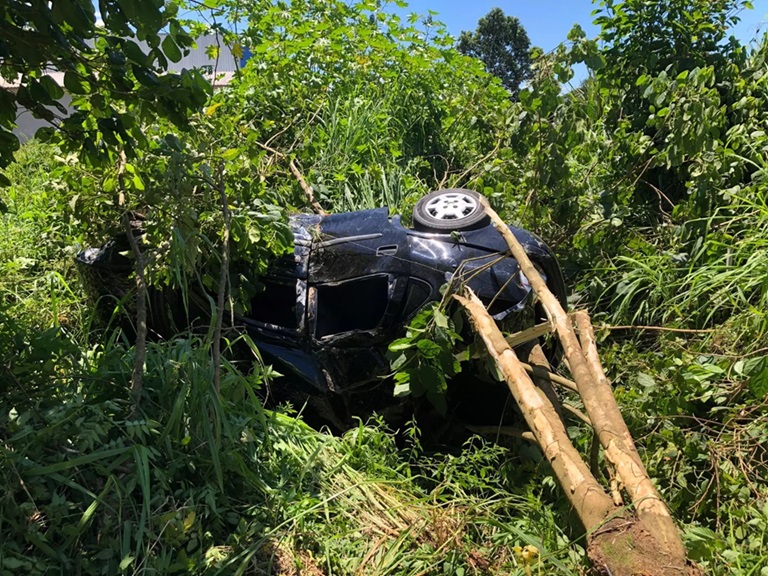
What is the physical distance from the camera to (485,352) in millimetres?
3480

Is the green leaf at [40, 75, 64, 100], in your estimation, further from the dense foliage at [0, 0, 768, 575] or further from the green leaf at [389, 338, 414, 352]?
the green leaf at [389, 338, 414, 352]

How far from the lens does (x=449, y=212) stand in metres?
4.26

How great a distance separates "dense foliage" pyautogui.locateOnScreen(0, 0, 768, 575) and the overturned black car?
25 cm

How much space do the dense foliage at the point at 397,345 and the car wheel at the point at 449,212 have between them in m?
0.83

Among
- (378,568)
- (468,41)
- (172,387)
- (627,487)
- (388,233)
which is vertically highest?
(468,41)

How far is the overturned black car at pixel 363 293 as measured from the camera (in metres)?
3.78

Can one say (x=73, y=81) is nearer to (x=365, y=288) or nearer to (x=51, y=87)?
(x=51, y=87)

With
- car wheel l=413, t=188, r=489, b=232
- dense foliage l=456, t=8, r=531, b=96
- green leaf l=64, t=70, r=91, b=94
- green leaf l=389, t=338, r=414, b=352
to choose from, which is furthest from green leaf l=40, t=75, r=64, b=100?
dense foliage l=456, t=8, r=531, b=96

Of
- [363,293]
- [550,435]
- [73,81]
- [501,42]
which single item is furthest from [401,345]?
[501,42]

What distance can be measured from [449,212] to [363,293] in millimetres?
790

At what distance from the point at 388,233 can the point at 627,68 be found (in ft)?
12.5

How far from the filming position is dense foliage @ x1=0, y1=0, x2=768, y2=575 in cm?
279

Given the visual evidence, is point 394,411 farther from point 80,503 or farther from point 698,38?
point 698,38

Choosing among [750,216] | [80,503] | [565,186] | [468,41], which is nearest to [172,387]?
[80,503]
